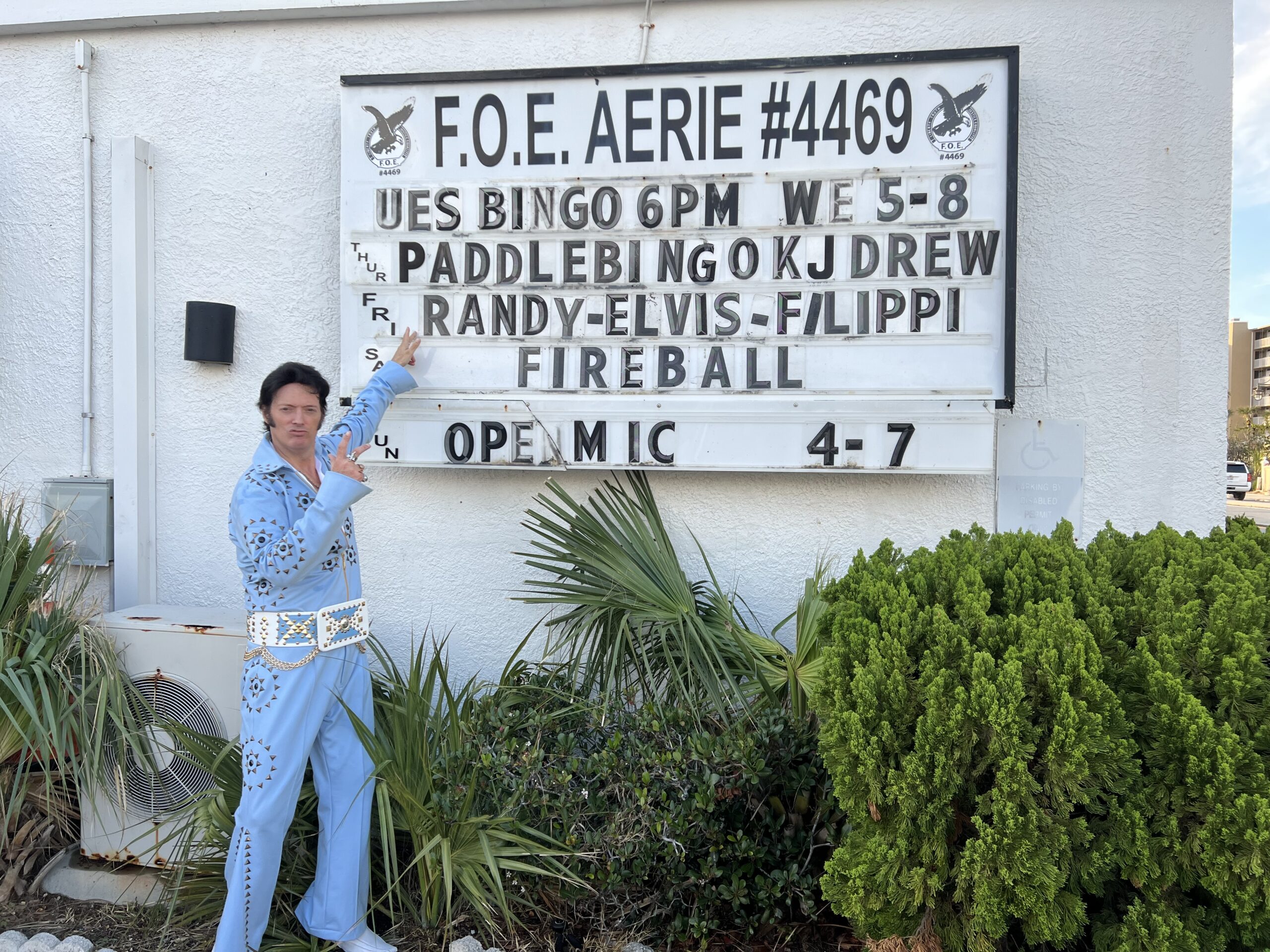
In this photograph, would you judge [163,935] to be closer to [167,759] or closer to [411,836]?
[167,759]

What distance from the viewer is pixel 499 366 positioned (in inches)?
161

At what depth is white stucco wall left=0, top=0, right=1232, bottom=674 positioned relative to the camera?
391 cm

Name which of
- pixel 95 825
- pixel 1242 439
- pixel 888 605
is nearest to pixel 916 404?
pixel 888 605

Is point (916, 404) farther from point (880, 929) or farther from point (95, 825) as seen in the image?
point (95, 825)

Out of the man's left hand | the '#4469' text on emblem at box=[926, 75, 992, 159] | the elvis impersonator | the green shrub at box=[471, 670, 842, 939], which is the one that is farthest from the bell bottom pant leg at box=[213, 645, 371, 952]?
the '#4469' text on emblem at box=[926, 75, 992, 159]

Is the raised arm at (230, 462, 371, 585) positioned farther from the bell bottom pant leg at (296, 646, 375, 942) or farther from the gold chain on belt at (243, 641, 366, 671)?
the bell bottom pant leg at (296, 646, 375, 942)

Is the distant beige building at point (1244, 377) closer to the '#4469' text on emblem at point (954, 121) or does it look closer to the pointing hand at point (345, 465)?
the '#4469' text on emblem at point (954, 121)

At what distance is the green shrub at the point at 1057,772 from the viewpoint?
2.26m

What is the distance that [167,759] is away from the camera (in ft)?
11.8

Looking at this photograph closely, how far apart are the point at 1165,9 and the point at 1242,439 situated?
6028 cm

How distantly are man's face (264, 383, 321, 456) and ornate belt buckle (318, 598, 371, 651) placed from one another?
1.92 ft

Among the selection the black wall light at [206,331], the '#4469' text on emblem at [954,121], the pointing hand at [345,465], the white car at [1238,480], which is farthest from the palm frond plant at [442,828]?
the white car at [1238,480]

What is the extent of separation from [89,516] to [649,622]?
3.05 m

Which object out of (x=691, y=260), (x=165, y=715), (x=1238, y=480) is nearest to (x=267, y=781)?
(x=165, y=715)
